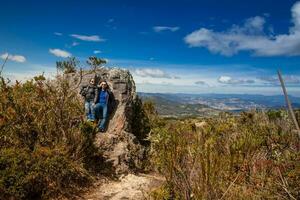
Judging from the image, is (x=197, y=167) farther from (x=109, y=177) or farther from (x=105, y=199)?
(x=109, y=177)

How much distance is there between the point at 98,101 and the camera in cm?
1341

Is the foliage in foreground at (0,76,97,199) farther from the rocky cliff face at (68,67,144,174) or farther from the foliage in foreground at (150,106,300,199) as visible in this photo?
the foliage in foreground at (150,106,300,199)

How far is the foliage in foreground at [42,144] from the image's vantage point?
809 cm

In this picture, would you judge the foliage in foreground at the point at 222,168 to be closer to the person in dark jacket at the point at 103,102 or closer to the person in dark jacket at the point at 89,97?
the person in dark jacket at the point at 103,102

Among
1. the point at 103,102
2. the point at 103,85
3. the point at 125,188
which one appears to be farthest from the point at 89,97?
the point at 125,188

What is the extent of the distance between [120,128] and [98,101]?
1345 mm

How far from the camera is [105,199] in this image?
893 cm

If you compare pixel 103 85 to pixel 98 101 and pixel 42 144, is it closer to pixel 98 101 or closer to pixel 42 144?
pixel 98 101

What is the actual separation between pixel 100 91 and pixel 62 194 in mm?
5667

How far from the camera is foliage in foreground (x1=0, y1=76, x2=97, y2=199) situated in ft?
26.6

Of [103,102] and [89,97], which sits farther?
[89,97]

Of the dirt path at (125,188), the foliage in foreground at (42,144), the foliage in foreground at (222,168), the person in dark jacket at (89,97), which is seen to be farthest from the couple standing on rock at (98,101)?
the foliage in foreground at (222,168)

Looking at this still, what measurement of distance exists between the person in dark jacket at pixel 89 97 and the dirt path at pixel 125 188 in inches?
130

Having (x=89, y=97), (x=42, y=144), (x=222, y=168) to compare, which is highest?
(x=89, y=97)
